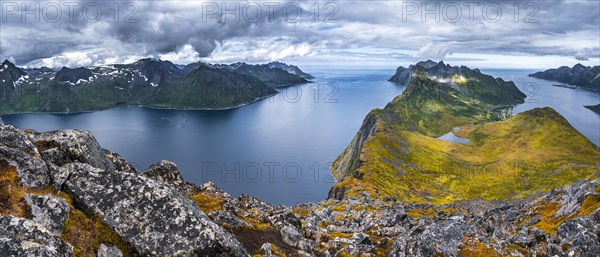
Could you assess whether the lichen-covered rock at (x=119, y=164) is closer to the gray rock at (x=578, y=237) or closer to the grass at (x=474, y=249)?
the grass at (x=474, y=249)

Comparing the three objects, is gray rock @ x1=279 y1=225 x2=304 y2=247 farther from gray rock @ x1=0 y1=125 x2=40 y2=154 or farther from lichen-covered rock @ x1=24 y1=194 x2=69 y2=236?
gray rock @ x1=0 y1=125 x2=40 y2=154

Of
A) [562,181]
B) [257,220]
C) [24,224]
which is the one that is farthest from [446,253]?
[562,181]

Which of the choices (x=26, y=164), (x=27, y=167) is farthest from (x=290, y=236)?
(x=26, y=164)

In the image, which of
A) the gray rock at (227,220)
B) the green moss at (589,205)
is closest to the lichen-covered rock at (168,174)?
the gray rock at (227,220)

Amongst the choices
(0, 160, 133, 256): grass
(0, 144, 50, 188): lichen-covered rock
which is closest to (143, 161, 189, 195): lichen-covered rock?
(0, 144, 50, 188): lichen-covered rock

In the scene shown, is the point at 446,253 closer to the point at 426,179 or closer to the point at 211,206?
the point at 211,206
